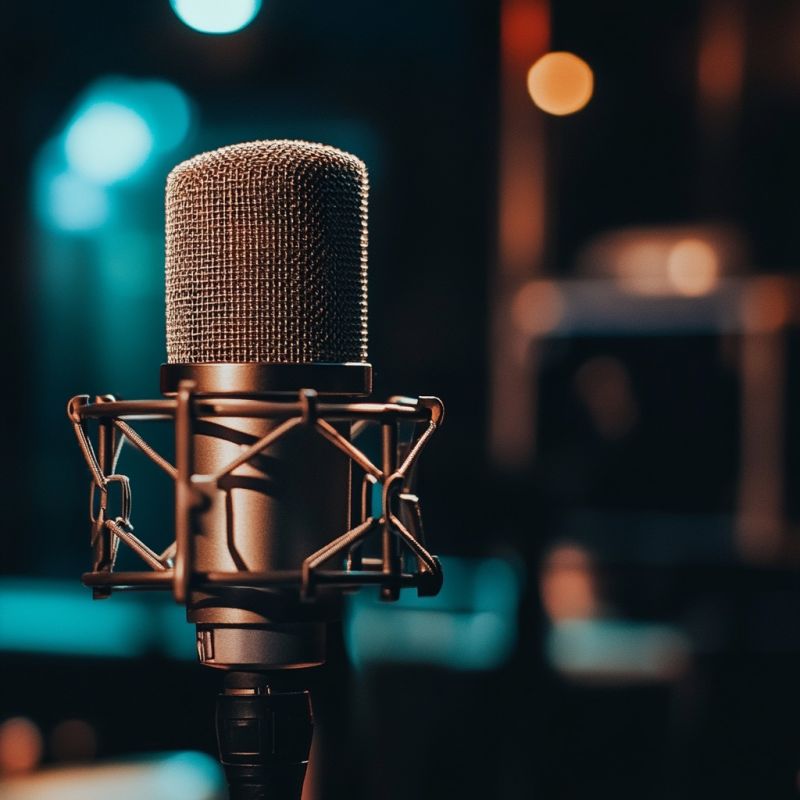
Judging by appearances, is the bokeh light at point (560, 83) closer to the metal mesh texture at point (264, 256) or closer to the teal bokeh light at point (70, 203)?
the teal bokeh light at point (70, 203)

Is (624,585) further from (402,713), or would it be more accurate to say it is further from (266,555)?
(266,555)

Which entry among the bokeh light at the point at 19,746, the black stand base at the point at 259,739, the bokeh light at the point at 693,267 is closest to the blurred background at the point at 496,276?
the bokeh light at the point at 693,267

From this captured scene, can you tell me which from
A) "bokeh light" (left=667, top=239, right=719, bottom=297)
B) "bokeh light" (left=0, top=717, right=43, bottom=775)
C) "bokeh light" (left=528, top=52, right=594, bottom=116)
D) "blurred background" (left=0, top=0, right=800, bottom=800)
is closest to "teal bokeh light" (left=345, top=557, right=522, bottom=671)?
"blurred background" (left=0, top=0, right=800, bottom=800)

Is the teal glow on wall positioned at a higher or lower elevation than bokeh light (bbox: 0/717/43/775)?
higher

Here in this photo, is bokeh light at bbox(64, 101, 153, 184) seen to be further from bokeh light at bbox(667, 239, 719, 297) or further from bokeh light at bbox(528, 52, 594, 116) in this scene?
bokeh light at bbox(667, 239, 719, 297)

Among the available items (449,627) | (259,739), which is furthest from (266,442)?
(449,627)

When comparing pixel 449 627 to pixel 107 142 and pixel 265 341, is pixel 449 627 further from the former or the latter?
pixel 265 341

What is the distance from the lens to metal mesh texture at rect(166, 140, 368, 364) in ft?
3.16

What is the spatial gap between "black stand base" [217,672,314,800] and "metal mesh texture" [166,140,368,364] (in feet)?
0.76

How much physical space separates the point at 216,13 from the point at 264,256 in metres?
3.75

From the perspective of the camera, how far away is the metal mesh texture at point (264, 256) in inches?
37.9

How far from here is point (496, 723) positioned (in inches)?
155

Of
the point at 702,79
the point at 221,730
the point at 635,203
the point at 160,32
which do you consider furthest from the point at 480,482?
the point at 221,730

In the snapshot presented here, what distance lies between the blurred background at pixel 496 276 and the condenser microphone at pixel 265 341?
3549mm
